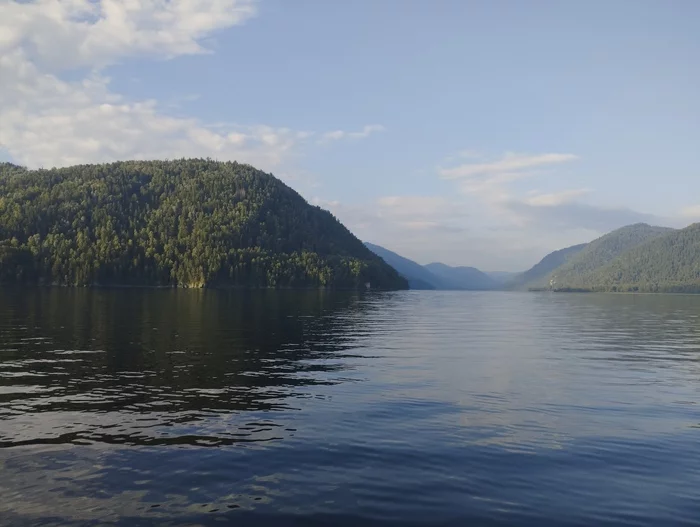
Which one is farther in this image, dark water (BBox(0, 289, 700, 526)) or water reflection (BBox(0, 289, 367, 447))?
water reflection (BBox(0, 289, 367, 447))

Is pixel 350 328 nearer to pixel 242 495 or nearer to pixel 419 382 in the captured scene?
pixel 419 382

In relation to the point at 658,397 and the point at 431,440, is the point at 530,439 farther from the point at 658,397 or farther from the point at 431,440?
the point at 658,397

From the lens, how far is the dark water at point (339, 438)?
56.1 ft

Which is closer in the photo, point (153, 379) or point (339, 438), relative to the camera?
point (339, 438)

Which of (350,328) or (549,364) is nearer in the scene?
(549,364)

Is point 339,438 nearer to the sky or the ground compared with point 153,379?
nearer to the ground

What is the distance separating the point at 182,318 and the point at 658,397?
233ft

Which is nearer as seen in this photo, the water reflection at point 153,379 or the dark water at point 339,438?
the dark water at point 339,438

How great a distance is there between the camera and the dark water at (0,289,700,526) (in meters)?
17.1

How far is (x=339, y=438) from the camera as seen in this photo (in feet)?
78.9

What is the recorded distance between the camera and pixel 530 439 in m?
24.9

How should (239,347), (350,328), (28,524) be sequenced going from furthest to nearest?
(350,328)
(239,347)
(28,524)

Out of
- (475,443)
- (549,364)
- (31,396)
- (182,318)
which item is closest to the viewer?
(475,443)

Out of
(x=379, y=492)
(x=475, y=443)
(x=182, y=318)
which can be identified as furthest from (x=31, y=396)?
(x=182, y=318)
